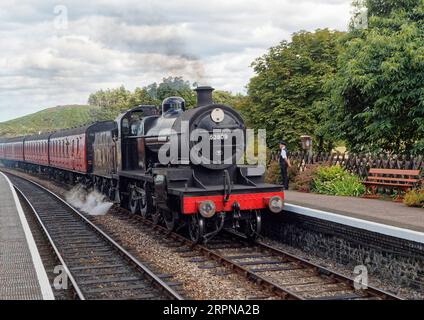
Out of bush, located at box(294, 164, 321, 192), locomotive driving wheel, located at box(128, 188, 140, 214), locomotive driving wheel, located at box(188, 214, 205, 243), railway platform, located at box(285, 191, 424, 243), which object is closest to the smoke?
locomotive driving wheel, located at box(128, 188, 140, 214)

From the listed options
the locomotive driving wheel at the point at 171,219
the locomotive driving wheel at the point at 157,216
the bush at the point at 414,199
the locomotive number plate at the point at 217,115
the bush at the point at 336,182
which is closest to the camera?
the locomotive number plate at the point at 217,115

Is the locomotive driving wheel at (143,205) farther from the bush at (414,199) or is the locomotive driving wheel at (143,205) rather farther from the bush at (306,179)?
the bush at (414,199)

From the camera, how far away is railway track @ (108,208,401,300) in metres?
7.63

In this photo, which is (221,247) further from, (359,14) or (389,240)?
(359,14)

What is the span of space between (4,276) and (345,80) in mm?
11697

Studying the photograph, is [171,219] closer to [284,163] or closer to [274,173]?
[284,163]

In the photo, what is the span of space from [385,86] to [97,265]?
993cm

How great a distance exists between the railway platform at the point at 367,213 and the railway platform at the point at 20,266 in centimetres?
529

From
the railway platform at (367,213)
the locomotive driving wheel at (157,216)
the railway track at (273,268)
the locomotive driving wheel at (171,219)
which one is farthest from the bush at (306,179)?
the locomotive driving wheel at (171,219)

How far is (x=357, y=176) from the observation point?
15.7 m

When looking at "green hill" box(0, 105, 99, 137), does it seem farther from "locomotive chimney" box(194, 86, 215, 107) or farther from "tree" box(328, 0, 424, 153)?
"locomotive chimney" box(194, 86, 215, 107)

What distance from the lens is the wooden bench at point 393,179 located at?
42.6 feet

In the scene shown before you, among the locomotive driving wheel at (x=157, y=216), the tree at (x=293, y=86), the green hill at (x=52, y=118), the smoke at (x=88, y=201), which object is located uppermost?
the green hill at (x=52, y=118)

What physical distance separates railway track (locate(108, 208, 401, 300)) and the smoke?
521 centimetres
